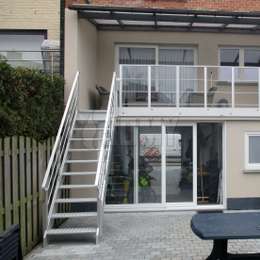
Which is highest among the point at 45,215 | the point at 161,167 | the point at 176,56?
the point at 176,56

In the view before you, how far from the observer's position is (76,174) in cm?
912

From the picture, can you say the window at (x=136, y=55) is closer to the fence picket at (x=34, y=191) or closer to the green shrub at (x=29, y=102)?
the green shrub at (x=29, y=102)

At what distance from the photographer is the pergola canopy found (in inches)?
435

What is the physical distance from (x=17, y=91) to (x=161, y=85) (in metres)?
5.16

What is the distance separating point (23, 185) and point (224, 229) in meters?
3.50

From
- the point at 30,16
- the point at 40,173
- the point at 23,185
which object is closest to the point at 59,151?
the point at 40,173

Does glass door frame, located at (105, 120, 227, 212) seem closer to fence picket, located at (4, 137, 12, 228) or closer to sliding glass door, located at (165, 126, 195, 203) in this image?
sliding glass door, located at (165, 126, 195, 203)

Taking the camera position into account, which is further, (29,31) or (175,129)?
(29,31)

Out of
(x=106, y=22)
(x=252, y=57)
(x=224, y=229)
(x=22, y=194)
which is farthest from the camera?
(x=252, y=57)

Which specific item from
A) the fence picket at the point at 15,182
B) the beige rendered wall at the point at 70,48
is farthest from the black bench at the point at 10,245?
the beige rendered wall at the point at 70,48

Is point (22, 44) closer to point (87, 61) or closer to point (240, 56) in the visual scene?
point (87, 61)

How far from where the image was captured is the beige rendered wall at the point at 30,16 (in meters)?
11.7

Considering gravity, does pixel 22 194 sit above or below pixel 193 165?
below

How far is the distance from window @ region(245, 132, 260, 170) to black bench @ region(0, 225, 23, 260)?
771 centimetres
